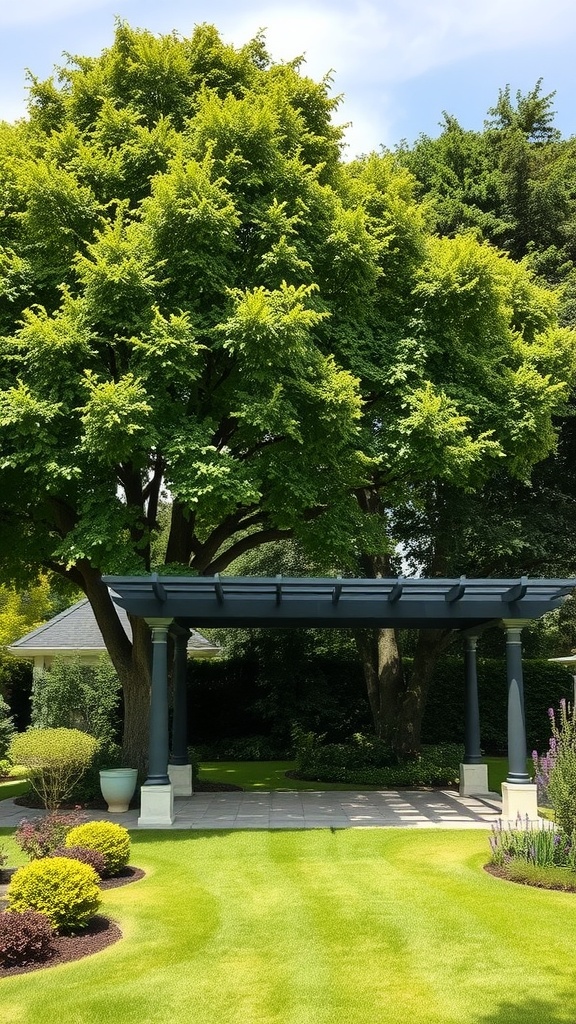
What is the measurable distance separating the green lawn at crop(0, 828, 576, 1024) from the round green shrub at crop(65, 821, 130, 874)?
0.41 metres

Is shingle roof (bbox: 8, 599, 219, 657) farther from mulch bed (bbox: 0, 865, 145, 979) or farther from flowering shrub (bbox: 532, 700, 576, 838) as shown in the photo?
mulch bed (bbox: 0, 865, 145, 979)

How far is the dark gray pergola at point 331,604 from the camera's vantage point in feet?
41.8

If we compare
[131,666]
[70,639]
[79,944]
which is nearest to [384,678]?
[131,666]

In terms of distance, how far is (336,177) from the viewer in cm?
1536

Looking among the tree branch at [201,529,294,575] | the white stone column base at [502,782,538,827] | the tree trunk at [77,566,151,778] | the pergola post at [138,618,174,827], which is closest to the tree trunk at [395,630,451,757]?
the tree branch at [201,529,294,575]

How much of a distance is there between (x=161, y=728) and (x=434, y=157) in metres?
16.3

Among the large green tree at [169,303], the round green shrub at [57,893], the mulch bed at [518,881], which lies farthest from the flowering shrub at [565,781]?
the large green tree at [169,303]

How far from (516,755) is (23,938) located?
8943mm

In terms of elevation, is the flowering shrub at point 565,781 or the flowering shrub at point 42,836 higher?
the flowering shrub at point 565,781

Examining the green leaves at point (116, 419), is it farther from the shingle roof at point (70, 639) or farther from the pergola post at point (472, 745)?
the shingle roof at point (70, 639)

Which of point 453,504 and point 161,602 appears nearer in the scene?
point 161,602

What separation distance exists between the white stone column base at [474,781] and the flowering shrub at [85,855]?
30.0 feet

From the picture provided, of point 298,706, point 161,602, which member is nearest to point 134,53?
point 161,602

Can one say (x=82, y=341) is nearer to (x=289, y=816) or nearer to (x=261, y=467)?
(x=261, y=467)
